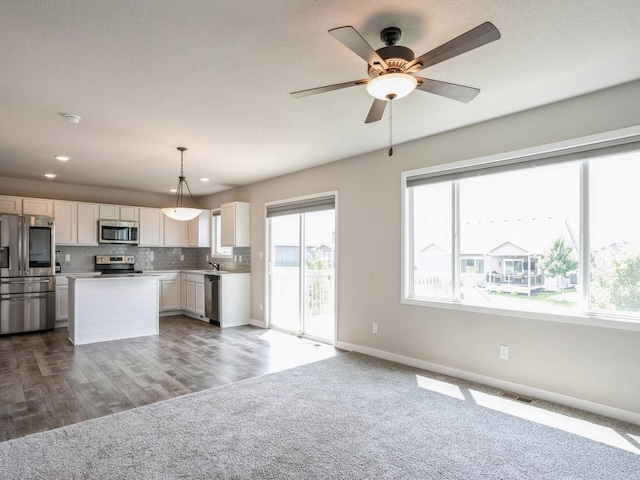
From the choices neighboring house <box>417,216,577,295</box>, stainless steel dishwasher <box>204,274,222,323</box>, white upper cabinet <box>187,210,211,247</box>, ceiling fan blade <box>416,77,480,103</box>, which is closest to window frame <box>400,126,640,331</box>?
neighboring house <box>417,216,577,295</box>

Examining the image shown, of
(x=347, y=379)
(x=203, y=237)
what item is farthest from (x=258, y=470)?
(x=203, y=237)

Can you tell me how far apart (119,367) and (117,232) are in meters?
3.68

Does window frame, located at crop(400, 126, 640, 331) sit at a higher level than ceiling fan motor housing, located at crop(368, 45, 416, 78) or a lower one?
lower

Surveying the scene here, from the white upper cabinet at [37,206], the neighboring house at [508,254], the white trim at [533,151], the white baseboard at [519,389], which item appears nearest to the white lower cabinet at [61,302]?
the white upper cabinet at [37,206]

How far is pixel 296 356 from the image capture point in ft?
A: 14.9

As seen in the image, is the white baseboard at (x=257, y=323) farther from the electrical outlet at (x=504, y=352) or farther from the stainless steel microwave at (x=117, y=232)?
the electrical outlet at (x=504, y=352)

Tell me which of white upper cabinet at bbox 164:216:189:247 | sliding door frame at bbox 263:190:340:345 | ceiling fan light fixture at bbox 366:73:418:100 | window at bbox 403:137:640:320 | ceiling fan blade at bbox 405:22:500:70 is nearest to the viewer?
ceiling fan blade at bbox 405:22:500:70

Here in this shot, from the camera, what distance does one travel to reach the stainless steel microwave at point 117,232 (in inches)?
271

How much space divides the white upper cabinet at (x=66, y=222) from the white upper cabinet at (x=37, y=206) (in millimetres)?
75

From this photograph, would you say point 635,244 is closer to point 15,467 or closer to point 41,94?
point 15,467

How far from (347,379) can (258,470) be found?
1.65 m

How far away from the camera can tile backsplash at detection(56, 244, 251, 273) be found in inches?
270

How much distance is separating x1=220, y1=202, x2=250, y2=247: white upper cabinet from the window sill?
12.1 feet

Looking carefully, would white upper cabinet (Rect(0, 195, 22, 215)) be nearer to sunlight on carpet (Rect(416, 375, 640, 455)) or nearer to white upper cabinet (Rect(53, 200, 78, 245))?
white upper cabinet (Rect(53, 200, 78, 245))
